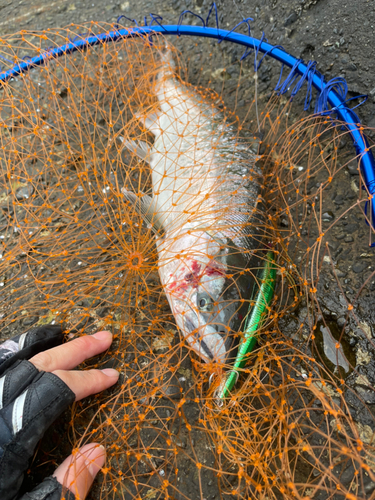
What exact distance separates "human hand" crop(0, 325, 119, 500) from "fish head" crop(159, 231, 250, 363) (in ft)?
2.54

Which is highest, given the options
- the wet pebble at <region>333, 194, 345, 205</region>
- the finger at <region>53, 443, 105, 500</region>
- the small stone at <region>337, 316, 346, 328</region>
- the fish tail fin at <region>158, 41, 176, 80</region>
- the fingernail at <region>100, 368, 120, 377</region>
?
the fish tail fin at <region>158, 41, 176, 80</region>

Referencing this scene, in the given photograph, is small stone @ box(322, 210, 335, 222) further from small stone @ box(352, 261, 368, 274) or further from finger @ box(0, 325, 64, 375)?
finger @ box(0, 325, 64, 375)

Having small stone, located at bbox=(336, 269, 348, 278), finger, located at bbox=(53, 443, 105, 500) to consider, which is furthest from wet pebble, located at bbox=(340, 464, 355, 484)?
finger, located at bbox=(53, 443, 105, 500)

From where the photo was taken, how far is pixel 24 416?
79.6 inches

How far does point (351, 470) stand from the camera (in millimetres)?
2238

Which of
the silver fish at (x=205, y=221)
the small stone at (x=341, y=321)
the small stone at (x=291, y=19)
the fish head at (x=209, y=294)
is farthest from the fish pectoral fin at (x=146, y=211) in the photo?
the small stone at (x=291, y=19)

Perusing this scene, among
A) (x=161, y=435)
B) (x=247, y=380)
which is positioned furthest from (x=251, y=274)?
(x=161, y=435)

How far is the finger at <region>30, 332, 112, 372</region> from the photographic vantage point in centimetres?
232

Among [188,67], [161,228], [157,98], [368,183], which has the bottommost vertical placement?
[368,183]

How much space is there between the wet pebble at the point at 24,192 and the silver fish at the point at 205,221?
3.95 ft

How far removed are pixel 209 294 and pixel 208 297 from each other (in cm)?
2

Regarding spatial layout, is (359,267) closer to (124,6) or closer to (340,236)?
(340,236)

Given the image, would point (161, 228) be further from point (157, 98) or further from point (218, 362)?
point (157, 98)

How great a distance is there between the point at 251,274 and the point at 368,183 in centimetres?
117
